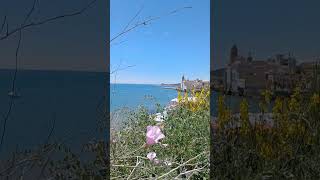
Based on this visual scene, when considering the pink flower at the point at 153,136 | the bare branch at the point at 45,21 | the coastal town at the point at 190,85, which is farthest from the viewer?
the coastal town at the point at 190,85

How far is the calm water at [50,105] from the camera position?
1673 mm

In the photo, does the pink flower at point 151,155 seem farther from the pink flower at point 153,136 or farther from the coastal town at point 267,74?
the coastal town at point 267,74

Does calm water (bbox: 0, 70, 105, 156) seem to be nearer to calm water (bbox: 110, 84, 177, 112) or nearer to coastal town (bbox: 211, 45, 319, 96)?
calm water (bbox: 110, 84, 177, 112)

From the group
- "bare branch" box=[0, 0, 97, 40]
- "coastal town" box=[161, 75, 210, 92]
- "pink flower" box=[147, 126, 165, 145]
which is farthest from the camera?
"coastal town" box=[161, 75, 210, 92]

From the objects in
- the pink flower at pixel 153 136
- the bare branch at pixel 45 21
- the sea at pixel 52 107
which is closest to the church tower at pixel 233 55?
the pink flower at pixel 153 136

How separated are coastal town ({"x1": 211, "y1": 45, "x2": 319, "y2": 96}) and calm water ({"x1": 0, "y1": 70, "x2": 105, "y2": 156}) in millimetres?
607

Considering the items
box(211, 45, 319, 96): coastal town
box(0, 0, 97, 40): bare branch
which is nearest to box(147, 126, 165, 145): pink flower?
box(211, 45, 319, 96): coastal town

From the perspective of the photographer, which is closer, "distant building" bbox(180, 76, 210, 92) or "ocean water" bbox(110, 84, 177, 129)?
"ocean water" bbox(110, 84, 177, 129)

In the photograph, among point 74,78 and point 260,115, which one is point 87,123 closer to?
point 74,78

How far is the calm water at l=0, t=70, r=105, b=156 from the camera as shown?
1.67m

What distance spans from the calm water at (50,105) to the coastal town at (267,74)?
607 millimetres

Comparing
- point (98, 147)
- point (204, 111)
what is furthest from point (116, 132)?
point (204, 111)

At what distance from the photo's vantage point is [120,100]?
2209 millimetres

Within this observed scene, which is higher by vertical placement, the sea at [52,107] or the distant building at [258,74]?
the distant building at [258,74]
